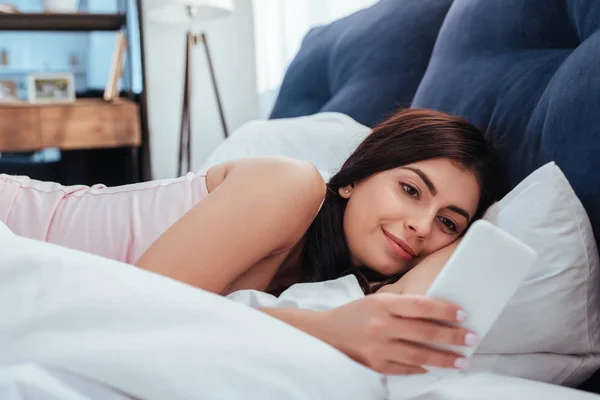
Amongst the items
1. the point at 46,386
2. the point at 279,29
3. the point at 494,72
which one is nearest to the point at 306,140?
the point at 494,72

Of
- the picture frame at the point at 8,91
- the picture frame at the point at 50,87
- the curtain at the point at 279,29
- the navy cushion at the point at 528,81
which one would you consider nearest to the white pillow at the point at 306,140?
the navy cushion at the point at 528,81

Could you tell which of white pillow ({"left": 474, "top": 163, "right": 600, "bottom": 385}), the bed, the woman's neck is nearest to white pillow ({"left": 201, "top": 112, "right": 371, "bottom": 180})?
the bed

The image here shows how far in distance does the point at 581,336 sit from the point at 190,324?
53cm

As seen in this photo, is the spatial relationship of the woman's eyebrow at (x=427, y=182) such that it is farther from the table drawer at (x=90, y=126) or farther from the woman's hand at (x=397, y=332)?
the table drawer at (x=90, y=126)

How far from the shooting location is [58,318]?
23.5 inches

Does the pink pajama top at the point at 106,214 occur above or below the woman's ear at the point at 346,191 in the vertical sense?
below

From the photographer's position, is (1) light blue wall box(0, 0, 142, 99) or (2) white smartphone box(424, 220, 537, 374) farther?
(1) light blue wall box(0, 0, 142, 99)

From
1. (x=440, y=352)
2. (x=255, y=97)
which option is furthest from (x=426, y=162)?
(x=255, y=97)

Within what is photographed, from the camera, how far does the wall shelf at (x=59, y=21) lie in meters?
3.40

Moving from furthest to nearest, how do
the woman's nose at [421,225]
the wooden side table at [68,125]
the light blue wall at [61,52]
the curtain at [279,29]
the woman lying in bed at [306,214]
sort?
the light blue wall at [61,52] < the curtain at [279,29] < the wooden side table at [68,125] < the woman's nose at [421,225] < the woman lying in bed at [306,214]

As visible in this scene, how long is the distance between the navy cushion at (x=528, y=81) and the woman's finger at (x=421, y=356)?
375 mm

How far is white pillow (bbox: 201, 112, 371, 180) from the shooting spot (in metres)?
1.52

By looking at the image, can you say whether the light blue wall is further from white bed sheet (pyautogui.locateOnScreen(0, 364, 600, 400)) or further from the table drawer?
white bed sheet (pyautogui.locateOnScreen(0, 364, 600, 400))

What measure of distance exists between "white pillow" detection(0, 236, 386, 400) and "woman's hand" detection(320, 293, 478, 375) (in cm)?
3
